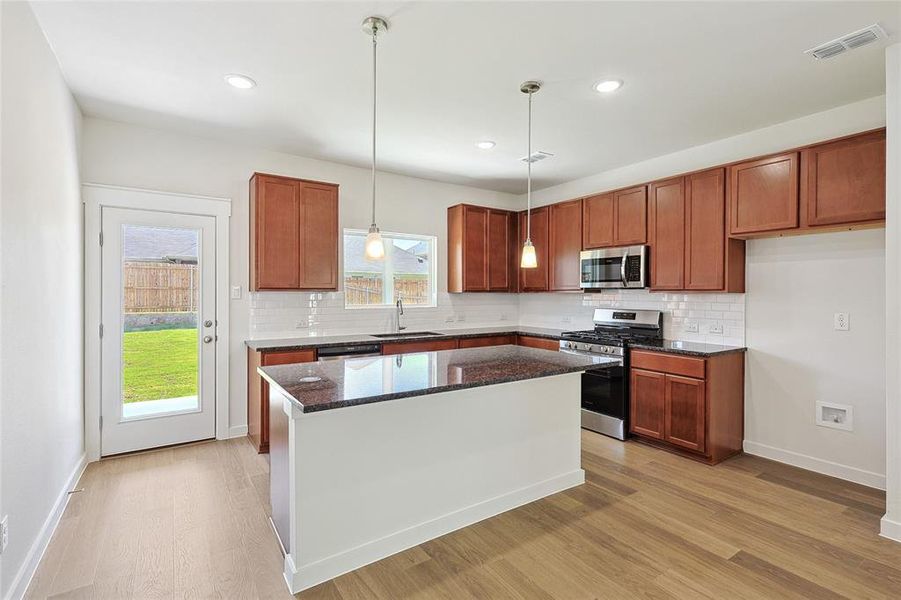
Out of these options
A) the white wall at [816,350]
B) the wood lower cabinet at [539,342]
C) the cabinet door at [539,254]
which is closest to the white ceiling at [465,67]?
the white wall at [816,350]

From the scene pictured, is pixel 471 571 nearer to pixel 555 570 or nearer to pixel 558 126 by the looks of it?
pixel 555 570

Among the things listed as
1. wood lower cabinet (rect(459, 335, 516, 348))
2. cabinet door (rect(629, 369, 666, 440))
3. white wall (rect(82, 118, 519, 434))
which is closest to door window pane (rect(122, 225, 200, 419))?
white wall (rect(82, 118, 519, 434))

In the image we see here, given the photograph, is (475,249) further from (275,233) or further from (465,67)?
(465,67)

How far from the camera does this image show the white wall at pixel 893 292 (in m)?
2.44

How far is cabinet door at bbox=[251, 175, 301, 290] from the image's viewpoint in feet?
13.0

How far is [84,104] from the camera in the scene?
129 inches

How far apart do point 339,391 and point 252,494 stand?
156 centimetres

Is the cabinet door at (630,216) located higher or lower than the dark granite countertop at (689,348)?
higher

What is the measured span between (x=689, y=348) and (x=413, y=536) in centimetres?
267

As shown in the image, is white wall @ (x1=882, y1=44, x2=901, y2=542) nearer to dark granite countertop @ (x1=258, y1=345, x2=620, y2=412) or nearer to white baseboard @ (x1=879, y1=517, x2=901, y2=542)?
white baseboard @ (x1=879, y1=517, x2=901, y2=542)

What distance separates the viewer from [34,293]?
2.28m

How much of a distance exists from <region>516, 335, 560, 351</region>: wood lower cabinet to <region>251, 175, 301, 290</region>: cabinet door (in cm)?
257

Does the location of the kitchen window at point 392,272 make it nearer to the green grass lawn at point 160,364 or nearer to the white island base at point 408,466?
the green grass lawn at point 160,364

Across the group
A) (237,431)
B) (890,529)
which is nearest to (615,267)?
(890,529)
